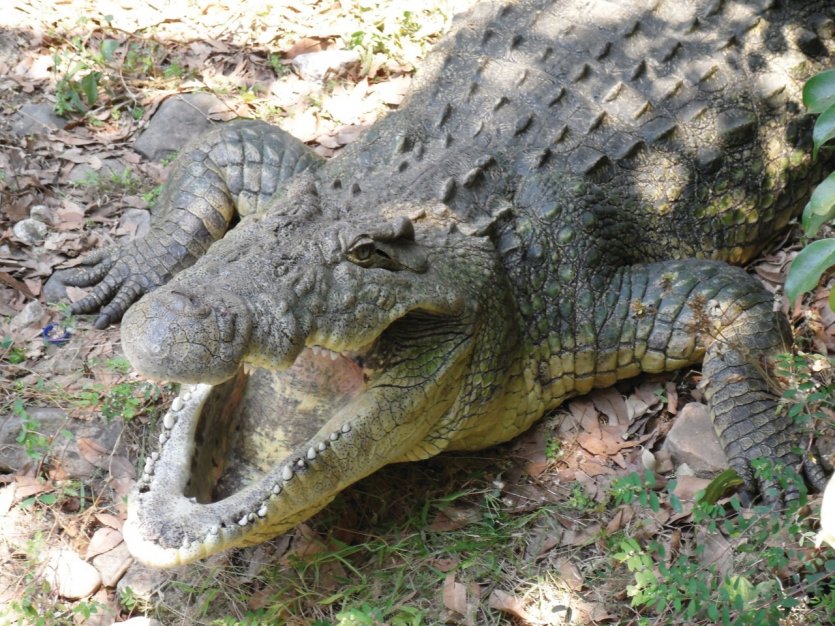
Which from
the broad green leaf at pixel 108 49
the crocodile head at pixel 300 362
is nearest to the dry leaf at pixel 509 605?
the crocodile head at pixel 300 362

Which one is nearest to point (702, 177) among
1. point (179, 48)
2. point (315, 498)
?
point (315, 498)

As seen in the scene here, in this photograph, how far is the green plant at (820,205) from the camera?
1986mm

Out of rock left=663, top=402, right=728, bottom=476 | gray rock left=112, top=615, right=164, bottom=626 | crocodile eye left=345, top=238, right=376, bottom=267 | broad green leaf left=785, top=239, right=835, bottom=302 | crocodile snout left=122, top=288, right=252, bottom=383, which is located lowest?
gray rock left=112, top=615, right=164, bottom=626

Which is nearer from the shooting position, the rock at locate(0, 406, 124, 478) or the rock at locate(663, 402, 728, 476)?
the rock at locate(663, 402, 728, 476)

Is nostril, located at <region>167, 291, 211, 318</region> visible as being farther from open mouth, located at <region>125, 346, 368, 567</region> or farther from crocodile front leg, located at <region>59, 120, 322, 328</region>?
crocodile front leg, located at <region>59, 120, 322, 328</region>

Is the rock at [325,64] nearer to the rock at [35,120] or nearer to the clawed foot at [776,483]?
the rock at [35,120]

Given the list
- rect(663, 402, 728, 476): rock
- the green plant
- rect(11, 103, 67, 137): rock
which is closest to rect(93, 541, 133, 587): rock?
rect(663, 402, 728, 476): rock

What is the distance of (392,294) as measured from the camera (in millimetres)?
2793

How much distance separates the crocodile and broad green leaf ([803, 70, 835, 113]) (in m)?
1.20

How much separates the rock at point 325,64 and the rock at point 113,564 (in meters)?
2.98

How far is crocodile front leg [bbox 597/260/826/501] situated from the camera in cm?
318

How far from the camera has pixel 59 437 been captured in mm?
3568

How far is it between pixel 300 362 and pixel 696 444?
4.57 ft

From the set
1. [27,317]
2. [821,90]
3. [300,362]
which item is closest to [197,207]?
[27,317]
